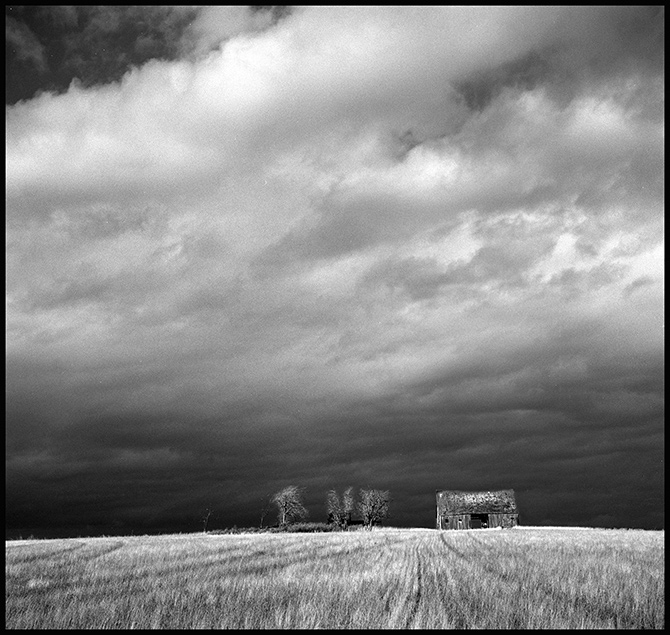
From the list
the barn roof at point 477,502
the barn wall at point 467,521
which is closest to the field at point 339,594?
the barn wall at point 467,521

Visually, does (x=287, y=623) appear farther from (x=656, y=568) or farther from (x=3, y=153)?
(x=656, y=568)

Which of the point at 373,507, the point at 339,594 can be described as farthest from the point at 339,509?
the point at 339,594

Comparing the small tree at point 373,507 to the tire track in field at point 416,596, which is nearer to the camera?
the tire track in field at point 416,596

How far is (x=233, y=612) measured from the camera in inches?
580

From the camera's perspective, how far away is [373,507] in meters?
138

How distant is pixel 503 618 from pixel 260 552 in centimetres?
2578

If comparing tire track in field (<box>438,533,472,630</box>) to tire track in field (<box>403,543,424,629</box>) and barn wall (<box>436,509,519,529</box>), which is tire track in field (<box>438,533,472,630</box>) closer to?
tire track in field (<box>403,543,424,629</box>)

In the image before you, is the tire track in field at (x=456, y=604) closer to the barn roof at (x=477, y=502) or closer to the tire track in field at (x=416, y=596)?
the tire track in field at (x=416, y=596)

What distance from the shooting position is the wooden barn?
11856 centimetres

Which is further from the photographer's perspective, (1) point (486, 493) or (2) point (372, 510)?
(2) point (372, 510)

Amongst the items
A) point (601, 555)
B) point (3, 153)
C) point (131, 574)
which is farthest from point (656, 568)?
point (3, 153)

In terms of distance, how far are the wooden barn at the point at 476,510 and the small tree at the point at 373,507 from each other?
15.8 meters

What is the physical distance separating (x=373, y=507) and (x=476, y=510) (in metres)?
25.1

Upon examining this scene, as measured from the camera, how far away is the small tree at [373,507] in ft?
450
